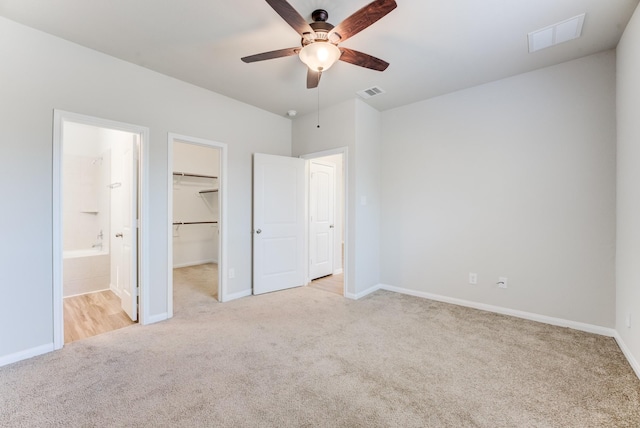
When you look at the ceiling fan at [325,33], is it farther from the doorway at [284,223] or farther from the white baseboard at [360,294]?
the white baseboard at [360,294]

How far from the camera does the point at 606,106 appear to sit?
2.69m

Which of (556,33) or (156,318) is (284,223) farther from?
(556,33)

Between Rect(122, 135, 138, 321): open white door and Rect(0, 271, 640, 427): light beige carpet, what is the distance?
1.30ft

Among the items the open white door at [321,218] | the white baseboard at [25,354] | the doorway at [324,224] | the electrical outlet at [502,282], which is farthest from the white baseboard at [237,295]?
the electrical outlet at [502,282]

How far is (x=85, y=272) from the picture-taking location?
4133mm

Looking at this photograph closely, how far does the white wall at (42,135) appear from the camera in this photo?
2234mm

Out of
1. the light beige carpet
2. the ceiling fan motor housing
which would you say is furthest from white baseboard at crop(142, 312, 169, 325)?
the ceiling fan motor housing

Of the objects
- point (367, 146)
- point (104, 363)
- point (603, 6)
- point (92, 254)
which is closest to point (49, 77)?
point (104, 363)

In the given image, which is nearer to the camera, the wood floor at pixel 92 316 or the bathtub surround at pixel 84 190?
the wood floor at pixel 92 316

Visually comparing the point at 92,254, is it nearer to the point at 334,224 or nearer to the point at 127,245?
the point at 127,245

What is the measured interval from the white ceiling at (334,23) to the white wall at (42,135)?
0.17m

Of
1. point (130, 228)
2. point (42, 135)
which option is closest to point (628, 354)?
point (130, 228)

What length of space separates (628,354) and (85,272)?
20.2 ft

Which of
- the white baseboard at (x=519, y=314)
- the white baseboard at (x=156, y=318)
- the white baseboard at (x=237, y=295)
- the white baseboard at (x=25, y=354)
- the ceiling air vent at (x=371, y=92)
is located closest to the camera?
the white baseboard at (x=25, y=354)
